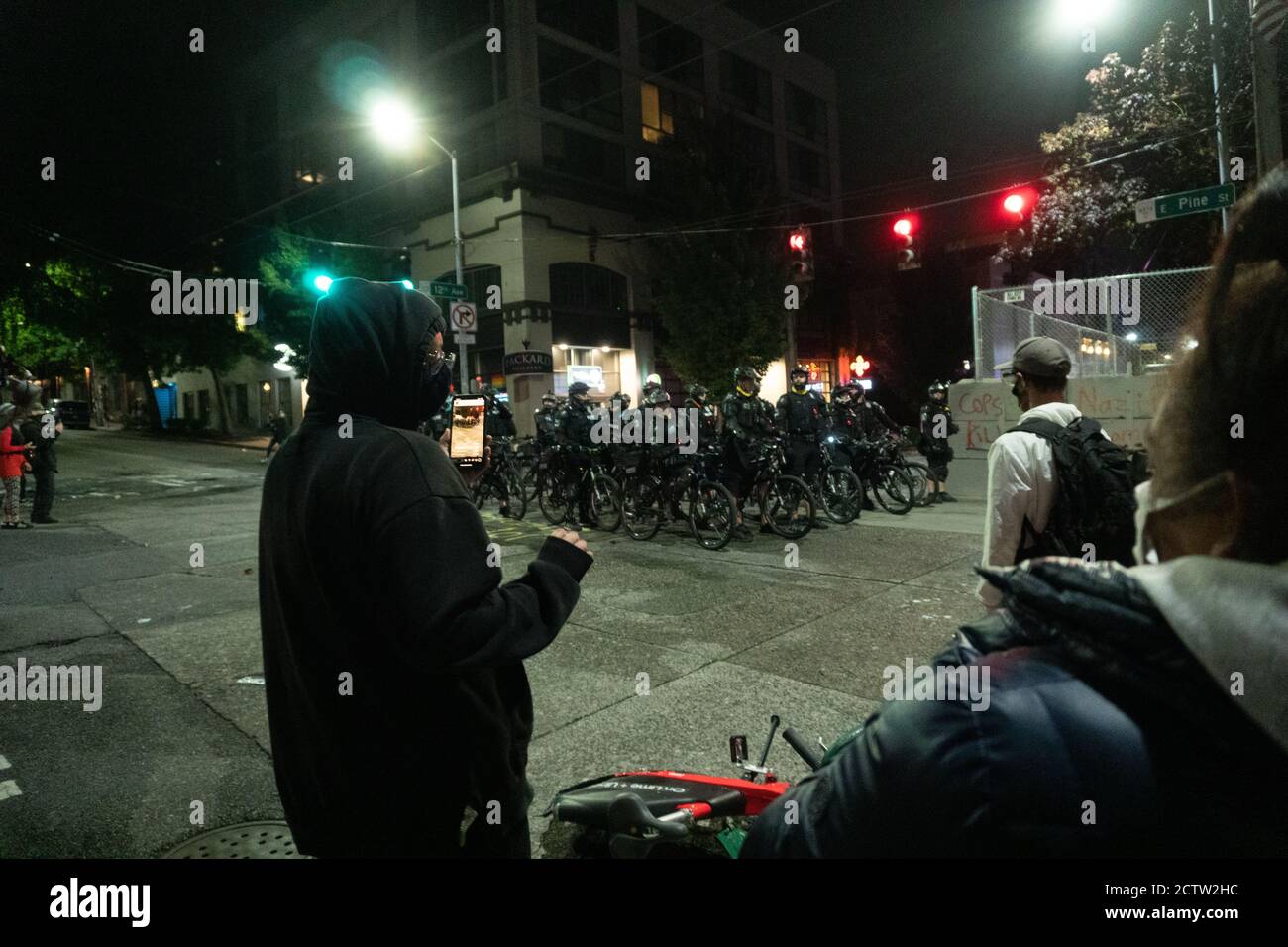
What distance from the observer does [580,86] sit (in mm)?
29562

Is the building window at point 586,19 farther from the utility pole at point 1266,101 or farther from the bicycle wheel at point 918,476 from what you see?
the utility pole at point 1266,101

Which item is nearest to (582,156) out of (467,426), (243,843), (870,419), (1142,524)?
(870,419)

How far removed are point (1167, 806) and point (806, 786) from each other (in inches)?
15.3

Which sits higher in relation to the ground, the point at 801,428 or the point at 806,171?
the point at 806,171

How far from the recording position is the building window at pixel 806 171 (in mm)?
41125

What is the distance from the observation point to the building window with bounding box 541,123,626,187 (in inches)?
1122

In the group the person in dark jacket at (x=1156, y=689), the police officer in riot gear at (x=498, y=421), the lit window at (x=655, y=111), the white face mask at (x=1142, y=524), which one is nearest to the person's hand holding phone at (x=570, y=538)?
the person in dark jacket at (x=1156, y=689)

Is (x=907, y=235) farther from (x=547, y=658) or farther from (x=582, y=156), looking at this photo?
(x=582, y=156)

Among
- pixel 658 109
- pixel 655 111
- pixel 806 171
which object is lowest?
pixel 655 111

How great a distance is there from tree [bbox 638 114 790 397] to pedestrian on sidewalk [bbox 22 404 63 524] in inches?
810

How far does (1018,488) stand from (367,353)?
8.29 feet

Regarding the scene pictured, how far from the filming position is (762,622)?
611 cm

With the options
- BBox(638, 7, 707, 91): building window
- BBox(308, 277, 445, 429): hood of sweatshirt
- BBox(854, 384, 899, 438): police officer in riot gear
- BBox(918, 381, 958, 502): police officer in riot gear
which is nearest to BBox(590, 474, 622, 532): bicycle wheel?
BBox(854, 384, 899, 438): police officer in riot gear

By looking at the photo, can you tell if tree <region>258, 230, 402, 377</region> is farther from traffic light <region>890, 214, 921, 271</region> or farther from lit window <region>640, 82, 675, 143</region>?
traffic light <region>890, 214, 921, 271</region>
